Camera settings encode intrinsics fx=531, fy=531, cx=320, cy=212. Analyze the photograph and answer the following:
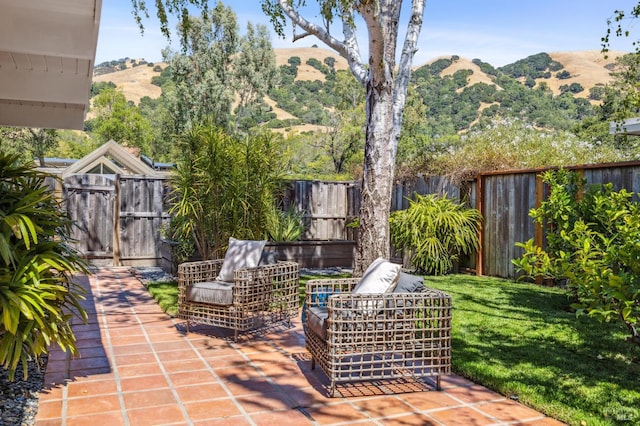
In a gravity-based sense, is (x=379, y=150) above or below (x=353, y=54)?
below

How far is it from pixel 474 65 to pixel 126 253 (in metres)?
48.5

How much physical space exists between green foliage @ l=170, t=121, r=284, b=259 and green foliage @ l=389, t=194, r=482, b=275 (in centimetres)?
261

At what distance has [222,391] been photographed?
3.61m

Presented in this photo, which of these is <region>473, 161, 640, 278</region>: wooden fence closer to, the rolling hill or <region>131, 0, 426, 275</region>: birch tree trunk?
<region>131, 0, 426, 275</region>: birch tree trunk

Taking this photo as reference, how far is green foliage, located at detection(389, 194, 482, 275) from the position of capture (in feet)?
28.2

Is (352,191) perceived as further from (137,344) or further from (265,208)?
(137,344)

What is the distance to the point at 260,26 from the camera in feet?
97.8

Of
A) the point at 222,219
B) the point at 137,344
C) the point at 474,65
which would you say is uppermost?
the point at 474,65

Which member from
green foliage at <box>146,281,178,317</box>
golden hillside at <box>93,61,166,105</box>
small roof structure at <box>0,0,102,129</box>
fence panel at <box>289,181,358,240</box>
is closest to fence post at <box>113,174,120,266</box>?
green foliage at <box>146,281,178,317</box>

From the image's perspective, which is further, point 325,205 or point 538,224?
point 325,205

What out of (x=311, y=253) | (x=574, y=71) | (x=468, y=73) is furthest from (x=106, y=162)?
(x=574, y=71)

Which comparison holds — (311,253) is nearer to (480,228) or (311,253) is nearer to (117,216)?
(480,228)

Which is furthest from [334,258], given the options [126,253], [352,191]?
[126,253]

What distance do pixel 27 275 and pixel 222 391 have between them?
1440mm
